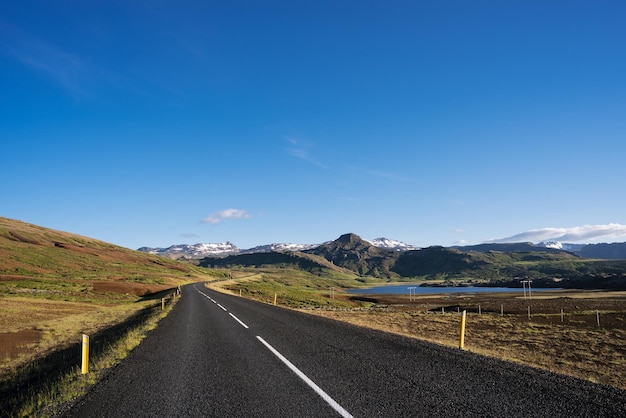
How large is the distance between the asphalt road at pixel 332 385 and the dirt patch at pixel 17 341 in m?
11.7

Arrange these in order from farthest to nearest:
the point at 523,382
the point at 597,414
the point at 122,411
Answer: the point at 523,382, the point at 122,411, the point at 597,414

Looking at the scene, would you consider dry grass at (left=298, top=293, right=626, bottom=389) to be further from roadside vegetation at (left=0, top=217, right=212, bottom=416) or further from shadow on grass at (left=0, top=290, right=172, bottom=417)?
shadow on grass at (left=0, top=290, right=172, bottom=417)

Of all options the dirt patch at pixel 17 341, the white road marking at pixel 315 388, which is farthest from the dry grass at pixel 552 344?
the dirt patch at pixel 17 341

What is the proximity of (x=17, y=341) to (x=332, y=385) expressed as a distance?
2429cm

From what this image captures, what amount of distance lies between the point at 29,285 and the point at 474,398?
74.7 m

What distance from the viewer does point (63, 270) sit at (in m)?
100

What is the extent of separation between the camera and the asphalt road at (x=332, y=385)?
702cm

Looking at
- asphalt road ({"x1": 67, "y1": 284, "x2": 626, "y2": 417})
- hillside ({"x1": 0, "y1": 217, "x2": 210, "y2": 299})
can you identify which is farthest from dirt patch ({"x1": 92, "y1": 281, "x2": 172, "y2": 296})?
asphalt road ({"x1": 67, "y1": 284, "x2": 626, "y2": 417})

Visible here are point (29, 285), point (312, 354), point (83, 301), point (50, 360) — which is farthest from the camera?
point (29, 285)

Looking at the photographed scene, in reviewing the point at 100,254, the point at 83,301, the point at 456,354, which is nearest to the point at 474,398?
the point at 456,354

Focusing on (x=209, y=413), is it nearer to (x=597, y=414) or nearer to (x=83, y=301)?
(x=597, y=414)

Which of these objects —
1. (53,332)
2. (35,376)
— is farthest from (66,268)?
(35,376)

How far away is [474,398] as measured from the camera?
756 centimetres

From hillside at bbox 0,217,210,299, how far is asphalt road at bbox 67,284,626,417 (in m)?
52.3
